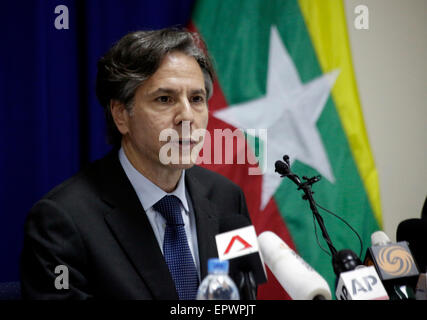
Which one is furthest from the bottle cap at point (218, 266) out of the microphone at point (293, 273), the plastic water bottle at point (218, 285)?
the microphone at point (293, 273)

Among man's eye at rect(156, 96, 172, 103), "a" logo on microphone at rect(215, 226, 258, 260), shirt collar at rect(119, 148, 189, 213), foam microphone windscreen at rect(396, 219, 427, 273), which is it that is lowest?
foam microphone windscreen at rect(396, 219, 427, 273)

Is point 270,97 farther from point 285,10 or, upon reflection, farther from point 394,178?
point 394,178

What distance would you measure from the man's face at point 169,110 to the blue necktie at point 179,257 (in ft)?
0.57

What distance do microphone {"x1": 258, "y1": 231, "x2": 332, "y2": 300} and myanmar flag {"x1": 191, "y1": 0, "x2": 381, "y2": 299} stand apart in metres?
0.93

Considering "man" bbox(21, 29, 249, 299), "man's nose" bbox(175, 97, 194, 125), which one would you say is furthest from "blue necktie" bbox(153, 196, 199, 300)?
"man's nose" bbox(175, 97, 194, 125)

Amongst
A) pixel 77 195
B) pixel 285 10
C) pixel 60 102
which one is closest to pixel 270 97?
pixel 285 10

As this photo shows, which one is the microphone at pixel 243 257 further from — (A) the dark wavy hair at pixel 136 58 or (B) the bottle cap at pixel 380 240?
(A) the dark wavy hair at pixel 136 58

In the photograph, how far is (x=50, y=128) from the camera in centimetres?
181

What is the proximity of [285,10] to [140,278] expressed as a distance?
4.83ft

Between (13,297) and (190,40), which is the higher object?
(190,40)

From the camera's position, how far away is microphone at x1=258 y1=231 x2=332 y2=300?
0.90 metres

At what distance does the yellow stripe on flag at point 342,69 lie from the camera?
212 cm

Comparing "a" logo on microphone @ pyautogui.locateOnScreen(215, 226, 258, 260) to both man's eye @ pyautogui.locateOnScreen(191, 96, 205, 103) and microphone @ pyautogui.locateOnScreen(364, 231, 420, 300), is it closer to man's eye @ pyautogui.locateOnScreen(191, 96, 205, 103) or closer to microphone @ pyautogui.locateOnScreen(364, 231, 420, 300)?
microphone @ pyautogui.locateOnScreen(364, 231, 420, 300)
